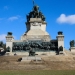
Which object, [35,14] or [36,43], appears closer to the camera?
[36,43]

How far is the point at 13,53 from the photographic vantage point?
3522cm

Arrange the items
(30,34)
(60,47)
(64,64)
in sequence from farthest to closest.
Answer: (30,34), (60,47), (64,64)

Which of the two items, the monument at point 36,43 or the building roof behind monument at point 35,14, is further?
the building roof behind monument at point 35,14

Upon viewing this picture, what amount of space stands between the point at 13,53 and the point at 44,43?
5827 millimetres

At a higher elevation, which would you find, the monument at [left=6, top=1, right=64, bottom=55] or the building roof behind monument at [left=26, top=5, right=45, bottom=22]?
the building roof behind monument at [left=26, top=5, right=45, bottom=22]

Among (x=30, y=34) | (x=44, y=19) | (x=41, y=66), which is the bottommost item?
(x=41, y=66)

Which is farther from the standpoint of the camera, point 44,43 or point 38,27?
point 38,27

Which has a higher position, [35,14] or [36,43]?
[35,14]

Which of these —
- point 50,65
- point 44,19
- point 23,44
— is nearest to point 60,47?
point 23,44

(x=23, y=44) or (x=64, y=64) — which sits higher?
(x=23, y=44)

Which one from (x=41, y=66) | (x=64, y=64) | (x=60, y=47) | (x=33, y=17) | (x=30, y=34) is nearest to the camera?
(x=41, y=66)

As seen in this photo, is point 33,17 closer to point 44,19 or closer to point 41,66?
point 44,19

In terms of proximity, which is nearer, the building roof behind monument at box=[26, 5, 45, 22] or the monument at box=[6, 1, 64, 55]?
the monument at box=[6, 1, 64, 55]

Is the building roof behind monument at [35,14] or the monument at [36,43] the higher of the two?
the building roof behind monument at [35,14]
